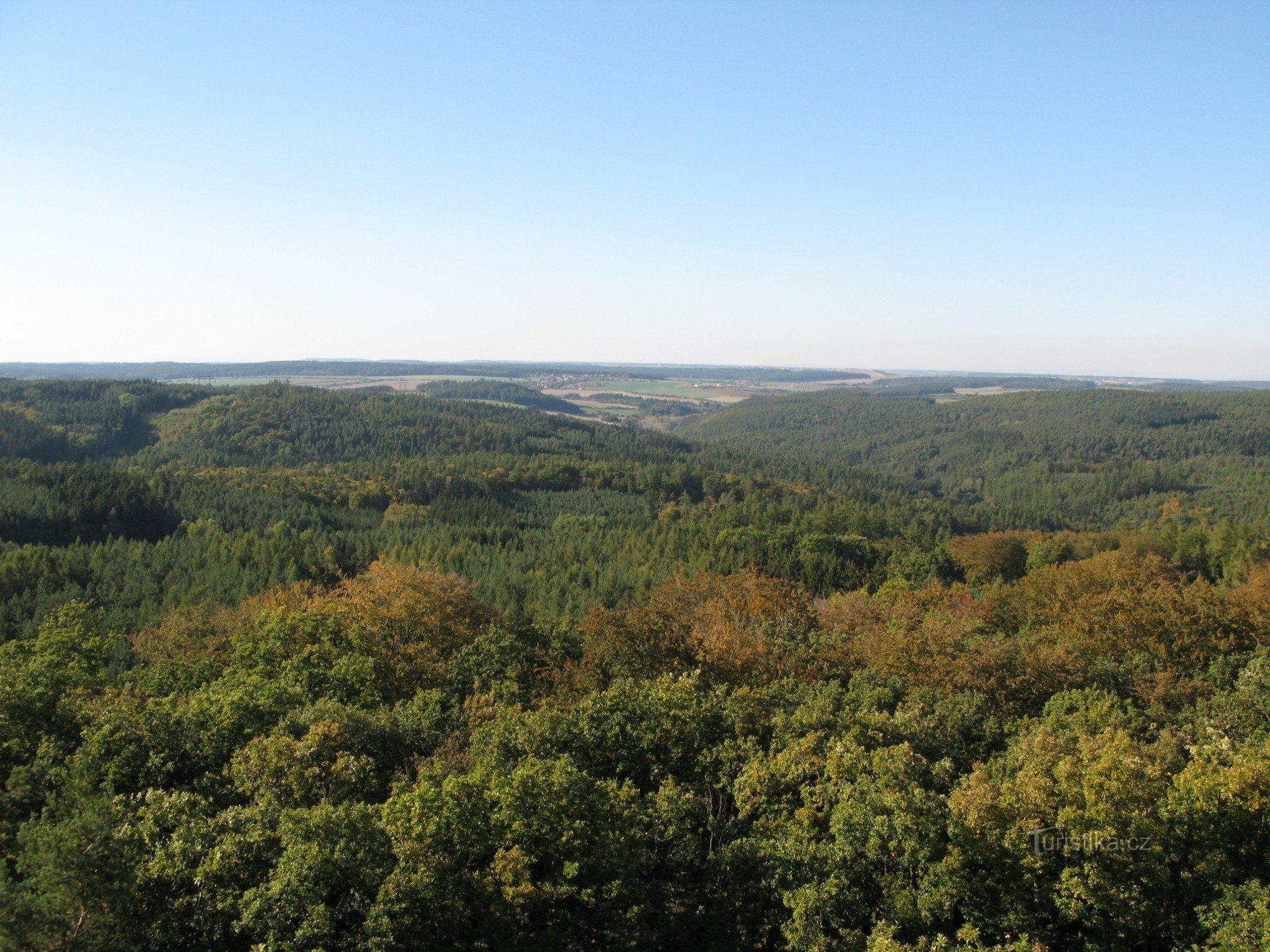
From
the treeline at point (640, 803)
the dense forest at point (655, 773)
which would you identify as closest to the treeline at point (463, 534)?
the dense forest at point (655, 773)

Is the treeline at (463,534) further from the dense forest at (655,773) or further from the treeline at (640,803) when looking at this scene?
the treeline at (640,803)

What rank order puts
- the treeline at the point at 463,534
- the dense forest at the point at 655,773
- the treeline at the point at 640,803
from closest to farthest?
1. the treeline at the point at 640,803
2. the dense forest at the point at 655,773
3. the treeline at the point at 463,534

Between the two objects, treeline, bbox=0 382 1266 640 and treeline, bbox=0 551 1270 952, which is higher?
treeline, bbox=0 551 1270 952

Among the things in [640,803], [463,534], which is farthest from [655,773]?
[463,534]

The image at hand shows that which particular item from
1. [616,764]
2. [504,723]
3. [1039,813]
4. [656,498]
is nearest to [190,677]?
[504,723]

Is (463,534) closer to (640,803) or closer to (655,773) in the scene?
(655,773)

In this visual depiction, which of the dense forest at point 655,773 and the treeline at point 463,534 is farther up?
the dense forest at point 655,773

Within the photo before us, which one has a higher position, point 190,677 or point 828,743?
point 828,743

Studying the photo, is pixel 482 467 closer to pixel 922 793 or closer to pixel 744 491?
pixel 744 491

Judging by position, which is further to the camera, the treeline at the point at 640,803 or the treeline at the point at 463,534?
the treeline at the point at 463,534

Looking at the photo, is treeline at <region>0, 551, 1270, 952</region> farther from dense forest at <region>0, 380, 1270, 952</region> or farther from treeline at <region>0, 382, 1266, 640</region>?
treeline at <region>0, 382, 1266, 640</region>

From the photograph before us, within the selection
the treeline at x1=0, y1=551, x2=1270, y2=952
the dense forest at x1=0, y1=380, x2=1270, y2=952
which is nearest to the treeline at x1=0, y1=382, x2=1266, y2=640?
the dense forest at x1=0, y1=380, x2=1270, y2=952
